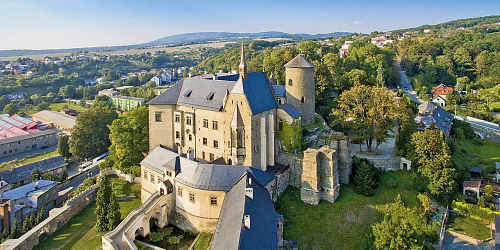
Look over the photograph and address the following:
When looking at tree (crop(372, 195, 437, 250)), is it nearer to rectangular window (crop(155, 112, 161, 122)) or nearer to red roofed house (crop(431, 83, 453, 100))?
rectangular window (crop(155, 112, 161, 122))

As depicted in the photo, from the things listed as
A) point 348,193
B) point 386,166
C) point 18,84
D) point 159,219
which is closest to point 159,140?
point 159,219

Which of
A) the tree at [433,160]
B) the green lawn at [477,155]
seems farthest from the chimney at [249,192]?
the green lawn at [477,155]

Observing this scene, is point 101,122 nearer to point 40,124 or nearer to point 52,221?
point 40,124

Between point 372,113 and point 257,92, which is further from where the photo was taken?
point 372,113

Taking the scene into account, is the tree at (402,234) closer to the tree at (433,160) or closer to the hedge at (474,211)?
the tree at (433,160)

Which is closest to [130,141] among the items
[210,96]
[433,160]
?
[210,96]

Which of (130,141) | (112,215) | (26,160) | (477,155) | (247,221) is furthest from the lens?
(26,160)

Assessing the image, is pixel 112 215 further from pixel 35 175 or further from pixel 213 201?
pixel 35 175
